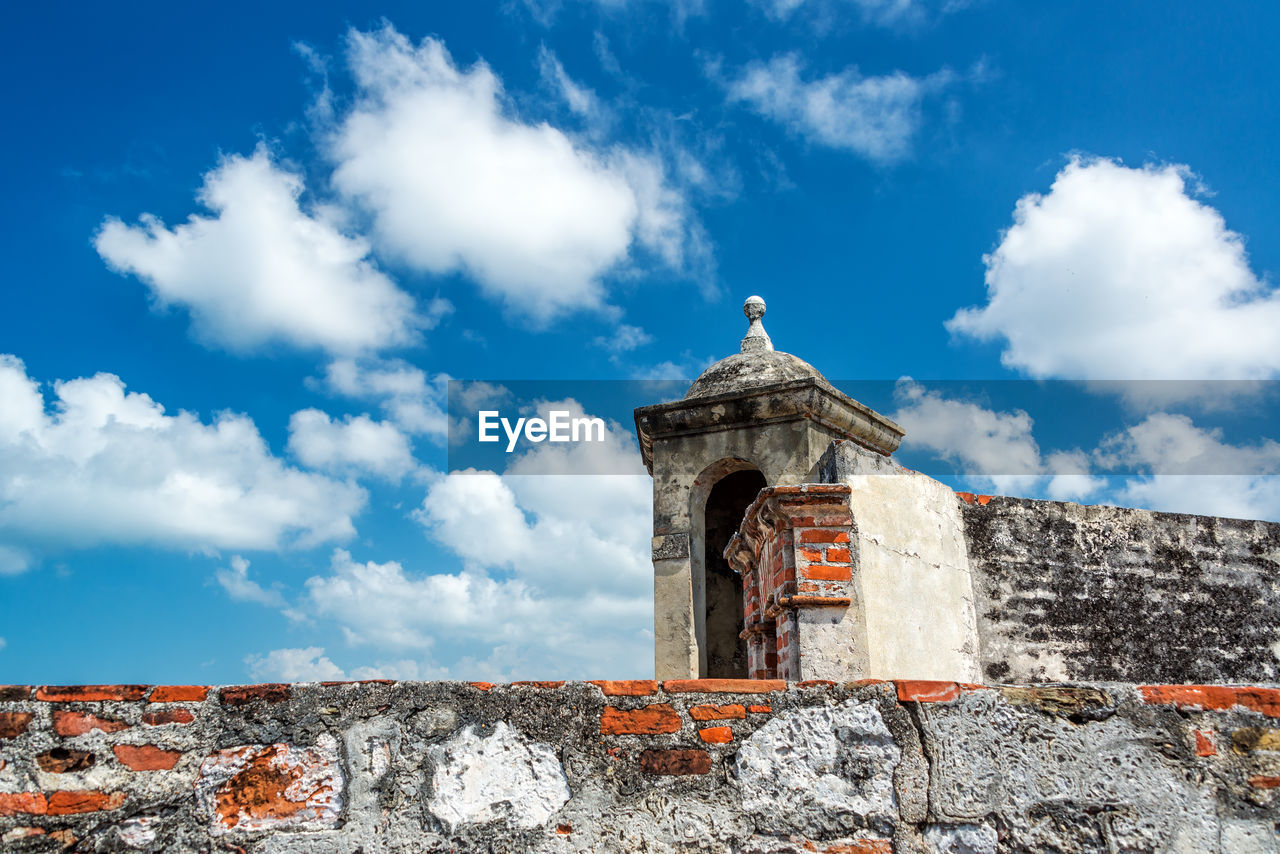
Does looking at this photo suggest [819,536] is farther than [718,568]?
No

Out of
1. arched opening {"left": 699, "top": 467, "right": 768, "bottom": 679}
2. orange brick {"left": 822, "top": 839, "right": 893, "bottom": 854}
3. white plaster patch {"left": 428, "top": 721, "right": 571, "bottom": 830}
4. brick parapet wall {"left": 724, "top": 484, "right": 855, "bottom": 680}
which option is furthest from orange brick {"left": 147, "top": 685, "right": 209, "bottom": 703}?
arched opening {"left": 699, "top": 467, "right": 768, "bottom": 679}

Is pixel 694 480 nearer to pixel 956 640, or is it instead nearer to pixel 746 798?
pixel 956 640

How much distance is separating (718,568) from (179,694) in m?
5.42

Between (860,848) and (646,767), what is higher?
(646,767)

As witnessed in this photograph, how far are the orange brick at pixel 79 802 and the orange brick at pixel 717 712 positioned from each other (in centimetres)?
129

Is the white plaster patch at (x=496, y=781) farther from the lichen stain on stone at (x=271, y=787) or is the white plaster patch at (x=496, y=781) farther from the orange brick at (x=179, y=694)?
the orange brick at (x=179, y=694)

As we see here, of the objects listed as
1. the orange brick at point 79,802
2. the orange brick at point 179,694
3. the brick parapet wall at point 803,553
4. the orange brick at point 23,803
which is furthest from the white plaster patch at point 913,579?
the orange brick at point 23,803

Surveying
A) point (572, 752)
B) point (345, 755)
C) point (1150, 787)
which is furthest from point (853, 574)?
point (345, 755)

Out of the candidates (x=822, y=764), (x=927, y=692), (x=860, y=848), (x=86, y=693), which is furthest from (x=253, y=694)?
(x=927, y=692)

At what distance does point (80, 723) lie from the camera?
1898mm

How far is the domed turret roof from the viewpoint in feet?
22.2

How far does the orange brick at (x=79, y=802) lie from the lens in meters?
1.85

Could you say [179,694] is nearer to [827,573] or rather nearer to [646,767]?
[646,767]


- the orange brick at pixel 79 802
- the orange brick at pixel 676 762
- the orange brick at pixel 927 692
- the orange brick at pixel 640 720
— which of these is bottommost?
the orange brick at pixel 79 802
